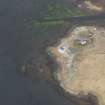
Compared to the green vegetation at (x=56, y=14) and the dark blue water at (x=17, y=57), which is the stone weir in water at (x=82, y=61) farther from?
the green vegetation at (x=56, y=14)

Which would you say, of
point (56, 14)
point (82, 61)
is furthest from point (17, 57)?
point (56, 14)

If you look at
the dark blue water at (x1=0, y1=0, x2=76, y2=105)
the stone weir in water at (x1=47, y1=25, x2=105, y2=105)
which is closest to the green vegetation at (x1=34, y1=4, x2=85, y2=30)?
the dark blue water at (x1=0, y1=0, x2=76, y2=105)

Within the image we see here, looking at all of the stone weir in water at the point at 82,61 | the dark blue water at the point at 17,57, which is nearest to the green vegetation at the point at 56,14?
the dark blue water at the point at 17,57

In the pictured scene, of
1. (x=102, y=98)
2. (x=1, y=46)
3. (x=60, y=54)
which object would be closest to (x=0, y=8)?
(x=1, y=46)

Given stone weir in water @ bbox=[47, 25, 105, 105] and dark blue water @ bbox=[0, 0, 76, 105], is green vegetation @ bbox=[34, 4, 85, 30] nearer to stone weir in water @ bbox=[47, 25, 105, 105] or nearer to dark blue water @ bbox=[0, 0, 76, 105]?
dark blue water @ bbox=[0, 0, 76, 105]

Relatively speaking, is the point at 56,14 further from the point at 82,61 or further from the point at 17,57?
Answer: the point at 82,61

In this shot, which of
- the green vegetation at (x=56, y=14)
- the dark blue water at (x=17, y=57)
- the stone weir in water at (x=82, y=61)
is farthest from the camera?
→ the green vegetation at (x=56, y=14)
